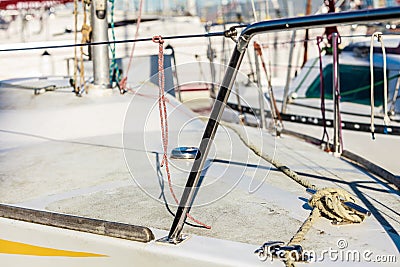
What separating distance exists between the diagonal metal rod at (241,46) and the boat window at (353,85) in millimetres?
4630

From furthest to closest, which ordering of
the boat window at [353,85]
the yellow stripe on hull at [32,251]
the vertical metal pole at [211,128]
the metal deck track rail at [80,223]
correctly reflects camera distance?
the boat window at [353,85]
the yellow stripe on hull at [32,251]
the metal deck track rail at [80,223]
the vertical metal pole at [211,128]

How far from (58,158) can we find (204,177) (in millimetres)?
998

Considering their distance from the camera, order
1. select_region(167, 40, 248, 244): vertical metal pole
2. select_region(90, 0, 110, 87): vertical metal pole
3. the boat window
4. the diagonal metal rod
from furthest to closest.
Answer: the boat window, select_region(90, 0, 110, 87): vertical metal pole, select_region(167, 40, 248, 244): vertical metal pole, the diagonal metal rod

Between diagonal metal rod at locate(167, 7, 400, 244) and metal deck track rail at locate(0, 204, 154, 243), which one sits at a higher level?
diagonal metal rod at locate(167, 7, 400, 244)

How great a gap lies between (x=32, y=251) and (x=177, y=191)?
2.42 feet

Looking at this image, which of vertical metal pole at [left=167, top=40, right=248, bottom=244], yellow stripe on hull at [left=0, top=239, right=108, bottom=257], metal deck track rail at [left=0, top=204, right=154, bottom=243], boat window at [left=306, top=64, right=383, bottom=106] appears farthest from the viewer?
boat window at [left=306, top=64, right=383, bottom=106]

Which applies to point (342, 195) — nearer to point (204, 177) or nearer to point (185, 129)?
point (204, 177)

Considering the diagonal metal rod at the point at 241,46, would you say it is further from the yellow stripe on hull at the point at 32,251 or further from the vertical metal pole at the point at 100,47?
the vertical metal pole at the point at 100,47

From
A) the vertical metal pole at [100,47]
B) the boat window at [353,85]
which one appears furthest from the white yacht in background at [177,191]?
the boat window at [353,85]

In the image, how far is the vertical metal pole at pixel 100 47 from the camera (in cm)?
473

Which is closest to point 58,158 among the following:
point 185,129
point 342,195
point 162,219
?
point 185,129

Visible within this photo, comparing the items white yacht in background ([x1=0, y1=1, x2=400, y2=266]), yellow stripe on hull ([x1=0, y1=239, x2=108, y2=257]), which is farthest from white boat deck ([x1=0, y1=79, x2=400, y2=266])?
yellow stripe on hull ([x1=0, y1=239, x2=108, y2=257])

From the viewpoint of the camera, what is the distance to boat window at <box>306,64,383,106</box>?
6633 millimetres

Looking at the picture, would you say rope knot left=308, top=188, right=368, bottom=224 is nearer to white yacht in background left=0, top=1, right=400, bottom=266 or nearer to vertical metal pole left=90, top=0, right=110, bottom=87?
white yacht in background left=0, top=1, right=400, bottom=266
